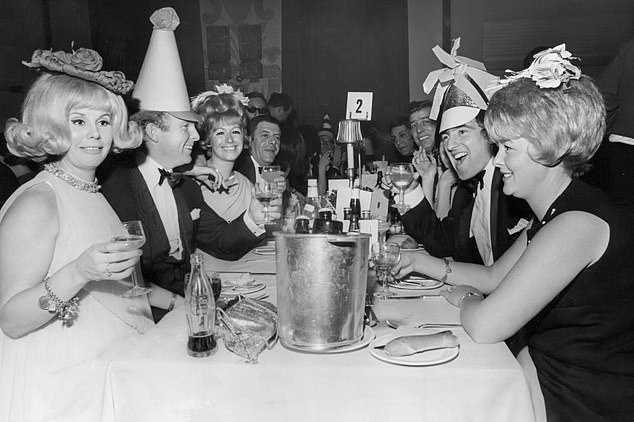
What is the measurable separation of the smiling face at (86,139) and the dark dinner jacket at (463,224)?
66.3 inches

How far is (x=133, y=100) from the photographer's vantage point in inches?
104

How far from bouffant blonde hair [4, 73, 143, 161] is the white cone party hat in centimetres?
97

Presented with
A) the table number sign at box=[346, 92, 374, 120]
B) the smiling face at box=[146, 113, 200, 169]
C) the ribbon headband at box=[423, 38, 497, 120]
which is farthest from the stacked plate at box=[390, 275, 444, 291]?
the smiling face at box=[146, 113, 200, 169]

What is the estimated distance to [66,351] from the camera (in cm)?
155

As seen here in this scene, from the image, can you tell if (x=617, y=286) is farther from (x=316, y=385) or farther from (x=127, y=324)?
(x=127, y=324)

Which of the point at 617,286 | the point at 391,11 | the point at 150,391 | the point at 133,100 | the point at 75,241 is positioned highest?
the point at 391,11

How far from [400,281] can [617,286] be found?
797 millimetres

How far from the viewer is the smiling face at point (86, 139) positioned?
1653 millimetres

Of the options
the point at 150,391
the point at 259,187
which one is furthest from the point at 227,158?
the point at 150,391

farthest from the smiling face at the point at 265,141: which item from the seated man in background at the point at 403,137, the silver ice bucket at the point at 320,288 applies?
the silver ice bucket at the point at 320,288

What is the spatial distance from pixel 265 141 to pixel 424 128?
1.24 meters

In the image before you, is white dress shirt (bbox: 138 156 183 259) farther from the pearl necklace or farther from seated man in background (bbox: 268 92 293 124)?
seated man in background (bbox: 268 92 293 124)

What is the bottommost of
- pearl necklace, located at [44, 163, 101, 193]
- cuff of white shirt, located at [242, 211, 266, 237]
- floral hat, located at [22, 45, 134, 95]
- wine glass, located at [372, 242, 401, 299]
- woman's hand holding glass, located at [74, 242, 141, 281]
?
cuff of white shirt, located at [242, 211, 266, 237]

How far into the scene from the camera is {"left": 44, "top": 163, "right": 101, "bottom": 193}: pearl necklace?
5.47 ft
